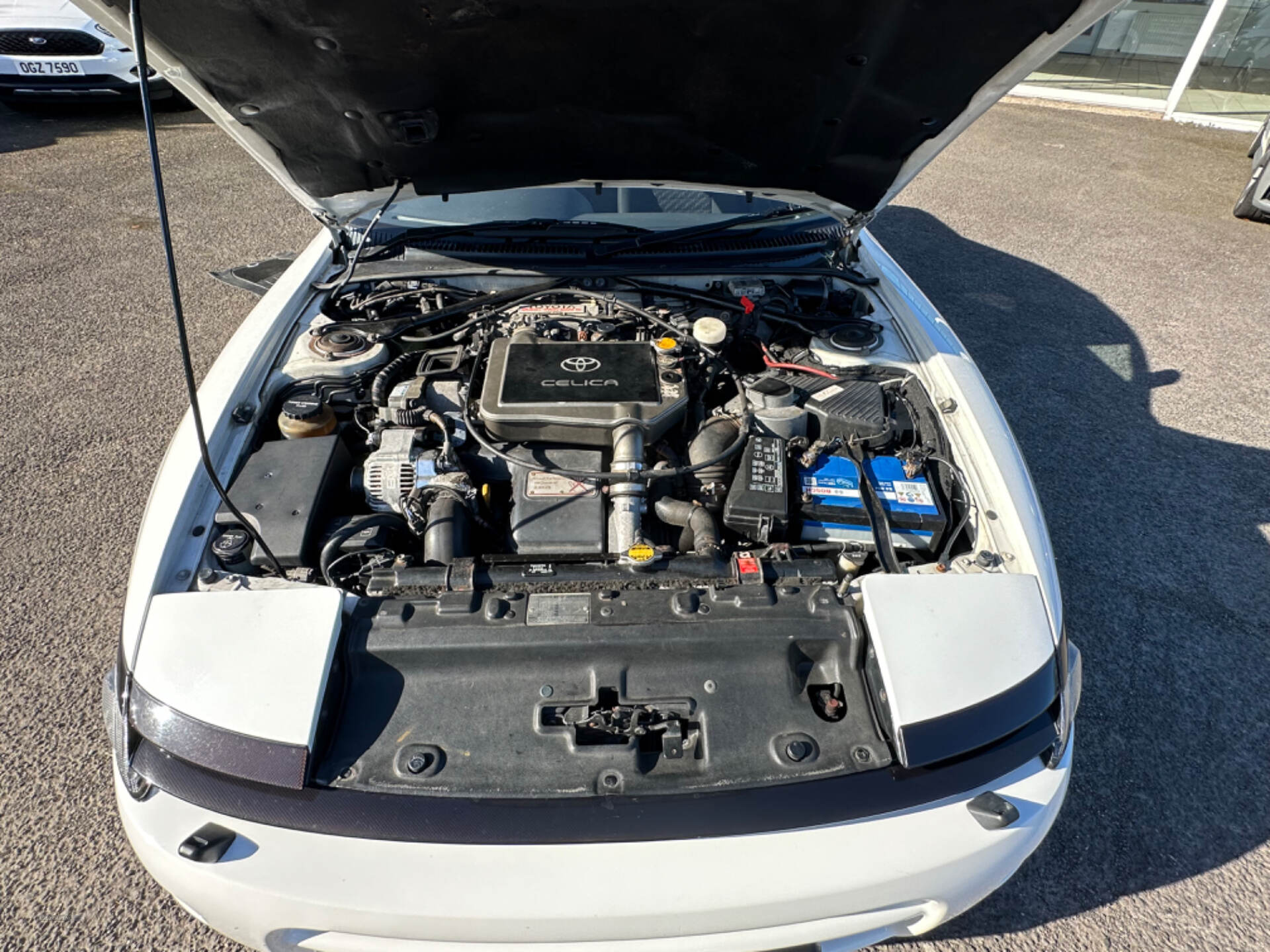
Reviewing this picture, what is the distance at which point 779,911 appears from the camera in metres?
1.11

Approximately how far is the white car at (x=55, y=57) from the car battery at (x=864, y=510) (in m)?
7.35

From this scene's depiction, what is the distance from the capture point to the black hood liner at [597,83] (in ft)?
4.72

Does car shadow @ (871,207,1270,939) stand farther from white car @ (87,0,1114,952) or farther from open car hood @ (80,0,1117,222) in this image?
open car hood @ (80,0,1117,222)

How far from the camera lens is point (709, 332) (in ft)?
6.51

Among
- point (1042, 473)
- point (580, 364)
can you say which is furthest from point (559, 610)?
point (1042, 473)

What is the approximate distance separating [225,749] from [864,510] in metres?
1.42

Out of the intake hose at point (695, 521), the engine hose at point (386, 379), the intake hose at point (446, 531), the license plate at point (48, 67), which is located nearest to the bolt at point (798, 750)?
the intake hose at point (695, 521)

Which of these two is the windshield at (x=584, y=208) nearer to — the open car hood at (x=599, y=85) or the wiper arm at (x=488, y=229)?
the wiper arm at (x=488, y=229)

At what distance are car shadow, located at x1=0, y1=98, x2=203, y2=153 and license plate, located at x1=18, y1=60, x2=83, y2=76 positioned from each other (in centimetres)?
40

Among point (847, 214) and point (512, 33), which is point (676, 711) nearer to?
point (512, 33)

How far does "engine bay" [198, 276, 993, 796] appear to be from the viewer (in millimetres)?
1294

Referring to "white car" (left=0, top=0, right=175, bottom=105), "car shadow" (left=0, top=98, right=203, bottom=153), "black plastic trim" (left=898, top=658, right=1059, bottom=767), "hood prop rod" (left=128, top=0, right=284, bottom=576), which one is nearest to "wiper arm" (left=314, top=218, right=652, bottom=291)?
"hood prop rod" (left=128, top=0, right=284, bottom=576)

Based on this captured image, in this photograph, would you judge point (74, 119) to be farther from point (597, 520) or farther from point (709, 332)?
point (597, 520)

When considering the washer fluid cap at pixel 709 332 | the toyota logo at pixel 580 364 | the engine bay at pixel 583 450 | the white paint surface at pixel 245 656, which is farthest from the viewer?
the washer fluid cap at pixel 709 332
